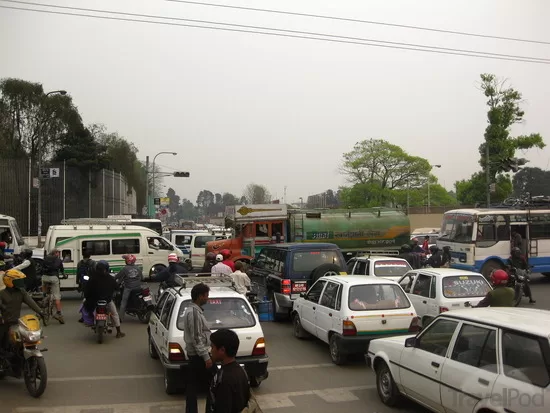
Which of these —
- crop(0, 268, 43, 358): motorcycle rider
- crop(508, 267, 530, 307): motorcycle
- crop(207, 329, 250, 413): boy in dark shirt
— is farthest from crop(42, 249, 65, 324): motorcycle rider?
crop(508, 267, 530, 307): motorcycle

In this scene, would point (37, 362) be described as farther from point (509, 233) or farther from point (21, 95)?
point (21, 95)

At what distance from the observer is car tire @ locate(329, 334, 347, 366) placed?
849 centimetres

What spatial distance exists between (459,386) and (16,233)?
19476 mm

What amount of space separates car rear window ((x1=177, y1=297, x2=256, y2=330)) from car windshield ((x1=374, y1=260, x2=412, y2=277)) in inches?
248

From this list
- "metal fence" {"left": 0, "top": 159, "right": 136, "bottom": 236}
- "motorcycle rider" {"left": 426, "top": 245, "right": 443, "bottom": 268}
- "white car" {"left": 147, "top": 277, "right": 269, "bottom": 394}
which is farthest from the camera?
"metal fence" {"left": 0, "top": 159, "right": 136, "bottom": 236}

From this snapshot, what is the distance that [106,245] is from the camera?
18.7m

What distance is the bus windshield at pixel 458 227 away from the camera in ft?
62.1

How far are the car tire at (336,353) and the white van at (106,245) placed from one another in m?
10.6

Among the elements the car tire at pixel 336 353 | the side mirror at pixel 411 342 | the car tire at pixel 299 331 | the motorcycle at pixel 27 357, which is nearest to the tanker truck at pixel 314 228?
the car tire at pixel 299 331

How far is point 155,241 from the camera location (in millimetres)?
20344

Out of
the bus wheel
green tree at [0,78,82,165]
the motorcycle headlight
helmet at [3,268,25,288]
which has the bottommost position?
the bus wheel

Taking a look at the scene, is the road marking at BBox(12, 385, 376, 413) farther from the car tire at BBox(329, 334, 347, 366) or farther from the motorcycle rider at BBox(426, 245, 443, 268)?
the motorcycle rider at BBox(426, 245, 443, 268)

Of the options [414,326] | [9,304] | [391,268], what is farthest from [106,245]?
[414,326]

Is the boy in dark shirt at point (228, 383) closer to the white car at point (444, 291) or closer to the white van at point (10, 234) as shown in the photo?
the white car at point (444, 291)
